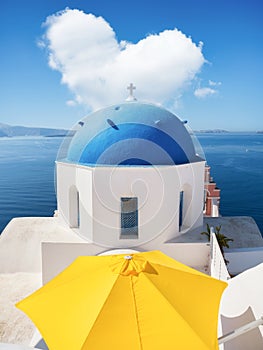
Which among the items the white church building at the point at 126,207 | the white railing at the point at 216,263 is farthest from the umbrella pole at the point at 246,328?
the white church building at the point at 126,207

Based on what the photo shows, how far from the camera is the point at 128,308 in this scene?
14.5 ft

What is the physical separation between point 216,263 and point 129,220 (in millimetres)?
3255

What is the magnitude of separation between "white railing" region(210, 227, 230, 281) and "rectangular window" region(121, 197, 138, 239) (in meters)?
2.69

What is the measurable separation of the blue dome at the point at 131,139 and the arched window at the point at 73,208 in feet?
4.25

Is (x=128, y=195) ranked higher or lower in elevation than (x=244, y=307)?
higher

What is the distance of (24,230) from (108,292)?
8.12 m

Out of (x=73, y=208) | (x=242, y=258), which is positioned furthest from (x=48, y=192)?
(x=242, y=258)

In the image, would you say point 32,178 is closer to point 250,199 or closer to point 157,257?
point 250,199

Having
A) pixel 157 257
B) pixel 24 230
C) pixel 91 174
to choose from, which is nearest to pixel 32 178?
pixel 24 230

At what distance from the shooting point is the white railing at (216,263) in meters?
7.95

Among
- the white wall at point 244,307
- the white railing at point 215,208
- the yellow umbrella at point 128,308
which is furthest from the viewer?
the white railing at point 215,208

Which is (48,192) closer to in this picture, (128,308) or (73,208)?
(73,208)

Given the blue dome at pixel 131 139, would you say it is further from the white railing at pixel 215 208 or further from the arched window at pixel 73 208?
the white railing at pixel 215 208

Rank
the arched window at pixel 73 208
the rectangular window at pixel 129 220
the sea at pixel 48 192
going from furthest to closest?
the sea at pixel 48 192
the arched window at pixel 73 208
the rectangular window at pixel 129 220
